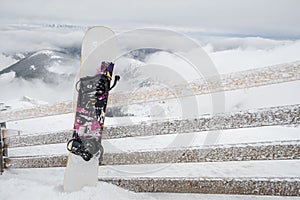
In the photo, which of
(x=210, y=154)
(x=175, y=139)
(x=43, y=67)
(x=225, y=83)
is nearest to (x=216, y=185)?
(x=210, y=154)

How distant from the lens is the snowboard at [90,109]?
170 cm

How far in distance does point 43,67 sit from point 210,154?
538 cm

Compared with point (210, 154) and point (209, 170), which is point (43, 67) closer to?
point (209, 170)

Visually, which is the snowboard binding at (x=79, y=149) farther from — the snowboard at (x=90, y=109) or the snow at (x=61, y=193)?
the snow at (x=61, y=193)

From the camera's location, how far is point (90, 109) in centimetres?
173

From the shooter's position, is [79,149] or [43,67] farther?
[43,67]

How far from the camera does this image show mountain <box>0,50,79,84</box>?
5.38 meters

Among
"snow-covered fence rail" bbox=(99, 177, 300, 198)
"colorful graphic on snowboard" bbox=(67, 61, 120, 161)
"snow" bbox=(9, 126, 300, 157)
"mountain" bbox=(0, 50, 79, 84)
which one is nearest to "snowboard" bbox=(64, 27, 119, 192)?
"colorful graphic on snowboard" bbox=(67, 61, 120, 161)

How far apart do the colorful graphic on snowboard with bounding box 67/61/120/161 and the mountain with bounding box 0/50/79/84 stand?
12.6 feet

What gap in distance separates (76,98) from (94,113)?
269 millimetres

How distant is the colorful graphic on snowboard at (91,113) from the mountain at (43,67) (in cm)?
385

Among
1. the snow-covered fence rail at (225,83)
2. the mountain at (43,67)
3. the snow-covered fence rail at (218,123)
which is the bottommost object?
the snow-covered fence rail at (218,123)

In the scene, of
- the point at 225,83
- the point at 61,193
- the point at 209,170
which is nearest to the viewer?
the point at 225,83

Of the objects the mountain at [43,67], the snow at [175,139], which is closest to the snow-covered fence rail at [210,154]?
the snow at [175,139]
